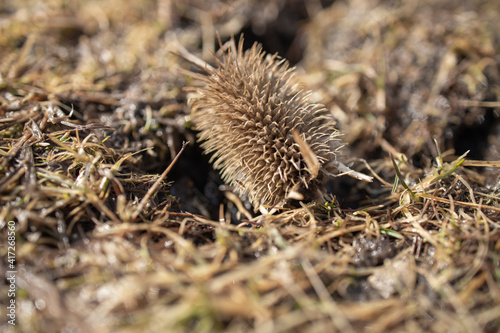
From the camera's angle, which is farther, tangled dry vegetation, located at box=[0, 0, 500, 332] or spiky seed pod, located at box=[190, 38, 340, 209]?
spiky seed pod, located at box=[190, 38, 340, 209]

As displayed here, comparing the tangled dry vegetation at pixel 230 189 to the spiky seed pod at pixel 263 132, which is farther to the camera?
the spiky seed pod at pixel 263 132

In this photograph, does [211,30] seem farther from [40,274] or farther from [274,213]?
[40,274]

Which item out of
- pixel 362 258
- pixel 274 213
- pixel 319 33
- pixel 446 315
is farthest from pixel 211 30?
pixel 446 315

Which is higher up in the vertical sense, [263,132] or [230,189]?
[263,132]

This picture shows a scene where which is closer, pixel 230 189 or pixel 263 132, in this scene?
pixel 263 132
